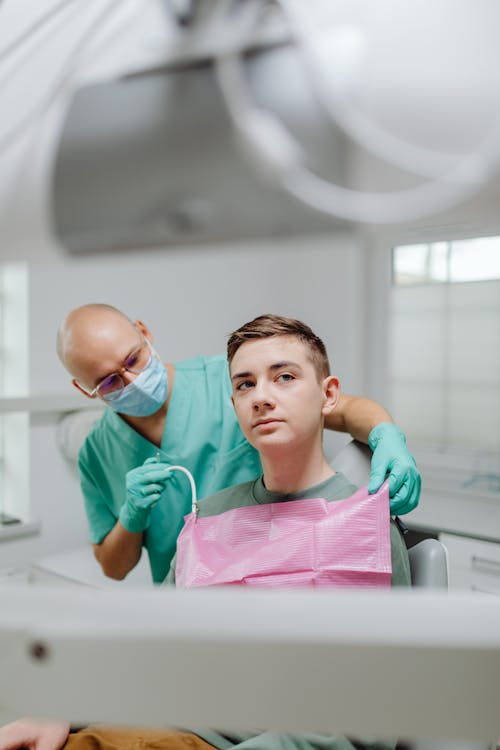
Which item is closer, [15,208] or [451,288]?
[15,208]

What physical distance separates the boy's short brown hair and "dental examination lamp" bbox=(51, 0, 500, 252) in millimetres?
451

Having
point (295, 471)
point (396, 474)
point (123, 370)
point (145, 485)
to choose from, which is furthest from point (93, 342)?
point (396, 474)

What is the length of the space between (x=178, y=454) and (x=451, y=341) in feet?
1.54

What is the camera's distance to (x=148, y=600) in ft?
1.16

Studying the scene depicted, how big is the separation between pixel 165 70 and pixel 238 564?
1.94 ft

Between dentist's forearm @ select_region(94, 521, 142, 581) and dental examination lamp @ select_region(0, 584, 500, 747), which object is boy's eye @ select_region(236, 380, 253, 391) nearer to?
dentist's forearm @ select_region(94, 521, 142, 581)

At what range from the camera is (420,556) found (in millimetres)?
882

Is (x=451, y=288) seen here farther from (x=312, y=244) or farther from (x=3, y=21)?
(x=3, y=21)

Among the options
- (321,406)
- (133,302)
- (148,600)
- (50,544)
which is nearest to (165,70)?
(148,600)

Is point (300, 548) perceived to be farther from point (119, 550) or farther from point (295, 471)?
point (119, 550)

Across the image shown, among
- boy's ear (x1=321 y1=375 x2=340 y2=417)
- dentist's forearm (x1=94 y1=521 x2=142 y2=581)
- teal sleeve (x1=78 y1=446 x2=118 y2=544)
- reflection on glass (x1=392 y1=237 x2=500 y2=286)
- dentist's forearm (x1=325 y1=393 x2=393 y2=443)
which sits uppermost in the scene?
reflection on glass (x1=392 y1=237 x2=500 y2=286)

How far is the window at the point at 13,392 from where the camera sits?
44.4 inches

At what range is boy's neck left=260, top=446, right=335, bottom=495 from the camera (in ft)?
2.97

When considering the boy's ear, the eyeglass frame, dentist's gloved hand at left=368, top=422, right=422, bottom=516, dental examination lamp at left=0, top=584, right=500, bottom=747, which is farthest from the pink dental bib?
dental examination lamp at left=0, top=584, right=500, bottom=747
